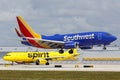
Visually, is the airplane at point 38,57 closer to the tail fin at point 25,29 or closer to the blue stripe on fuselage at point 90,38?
the tail fin at point 25,29

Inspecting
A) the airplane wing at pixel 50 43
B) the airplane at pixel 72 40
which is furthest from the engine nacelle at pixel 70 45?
the airplane wing at pixel 50 43

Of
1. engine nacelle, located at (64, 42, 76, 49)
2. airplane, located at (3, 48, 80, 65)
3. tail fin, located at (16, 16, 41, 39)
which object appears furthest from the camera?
airplane, located at (3, 48, 80, 65)

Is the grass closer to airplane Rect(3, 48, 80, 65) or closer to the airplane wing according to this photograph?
the airplane wing

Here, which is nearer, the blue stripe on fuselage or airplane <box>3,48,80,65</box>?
the blue stripe on fuselage

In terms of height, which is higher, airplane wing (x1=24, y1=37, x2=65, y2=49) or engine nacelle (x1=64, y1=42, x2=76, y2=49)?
airplane wing (x1=24, y1=37, x2=65, y2=49)

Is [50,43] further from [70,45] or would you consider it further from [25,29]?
[25,29]

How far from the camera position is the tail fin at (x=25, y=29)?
108125 mm

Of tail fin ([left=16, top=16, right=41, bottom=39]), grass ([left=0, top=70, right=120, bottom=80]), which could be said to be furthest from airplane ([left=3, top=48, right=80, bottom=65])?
grass ([left=0, top=70, right=120, bottom=80])

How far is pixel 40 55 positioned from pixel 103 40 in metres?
30.5

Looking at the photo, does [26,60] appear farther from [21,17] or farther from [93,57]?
[93,57]

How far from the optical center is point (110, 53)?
136 meters

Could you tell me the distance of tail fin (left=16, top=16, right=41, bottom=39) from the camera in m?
108

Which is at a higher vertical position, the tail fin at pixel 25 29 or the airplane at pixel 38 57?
the tail fin at pixel 25 29

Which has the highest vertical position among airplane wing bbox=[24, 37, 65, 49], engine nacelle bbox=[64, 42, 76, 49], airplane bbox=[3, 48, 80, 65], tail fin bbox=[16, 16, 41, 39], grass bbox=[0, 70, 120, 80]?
tail fin bbox=[16, 16, 41, 39]
